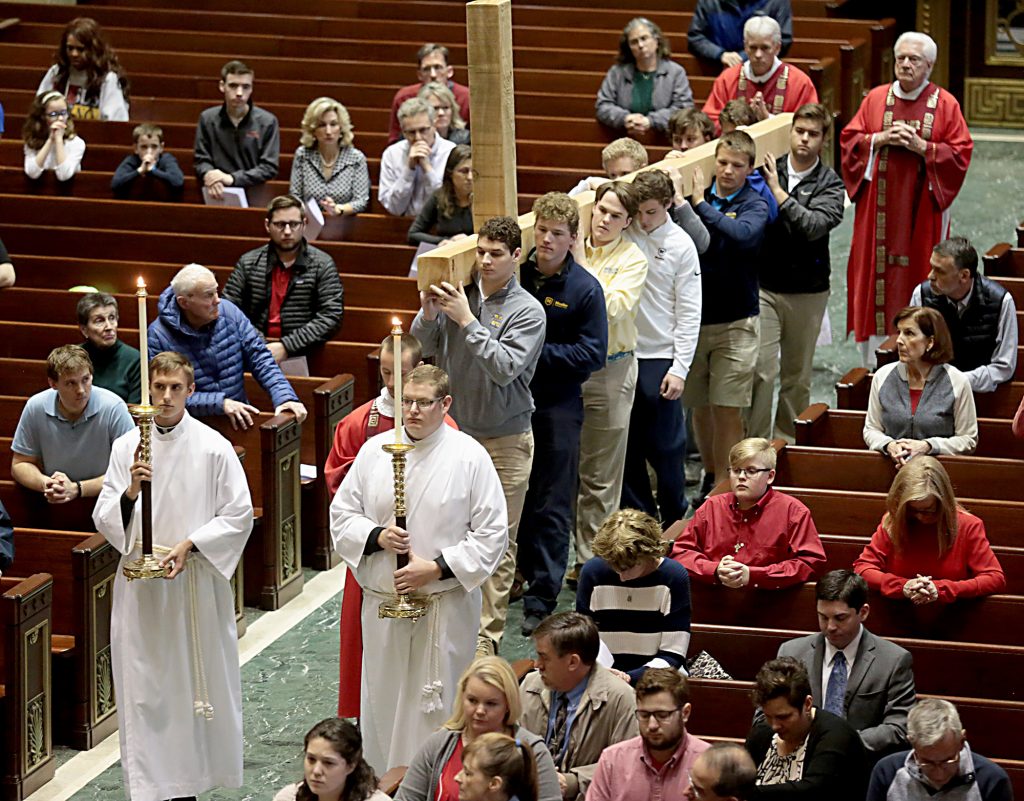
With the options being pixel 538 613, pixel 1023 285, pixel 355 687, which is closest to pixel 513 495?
pixel 538 613

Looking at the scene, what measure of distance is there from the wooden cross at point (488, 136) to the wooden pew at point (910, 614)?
1514 mm

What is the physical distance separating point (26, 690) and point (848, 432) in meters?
3.28

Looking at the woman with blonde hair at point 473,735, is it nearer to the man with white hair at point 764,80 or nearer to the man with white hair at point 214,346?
the man with white hair at point 214,346

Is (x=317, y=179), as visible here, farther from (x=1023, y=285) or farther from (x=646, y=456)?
(x=1023, y=285)

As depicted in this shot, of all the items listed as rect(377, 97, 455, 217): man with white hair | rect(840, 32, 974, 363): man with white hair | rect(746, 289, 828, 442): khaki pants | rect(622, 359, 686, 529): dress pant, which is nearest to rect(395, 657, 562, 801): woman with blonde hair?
rect(622, 359, 686, 529): dress pant

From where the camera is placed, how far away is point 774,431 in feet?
31.3

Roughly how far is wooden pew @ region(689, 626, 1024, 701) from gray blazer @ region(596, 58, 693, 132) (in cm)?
465

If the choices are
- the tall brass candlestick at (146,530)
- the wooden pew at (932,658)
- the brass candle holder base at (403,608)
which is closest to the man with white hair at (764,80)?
the wooden pew at (932,658)

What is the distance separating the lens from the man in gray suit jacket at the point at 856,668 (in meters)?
5.79

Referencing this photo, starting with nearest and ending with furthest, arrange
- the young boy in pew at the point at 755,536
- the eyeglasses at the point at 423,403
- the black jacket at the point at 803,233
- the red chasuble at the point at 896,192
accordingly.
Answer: the eyeglasses at the point at 423,403 → the young boy in pew at the point at 755,536 → the black jacket at the point at 803,233 → the red chasuble at the point at 896,192

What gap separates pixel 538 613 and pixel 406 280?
227 centimetres

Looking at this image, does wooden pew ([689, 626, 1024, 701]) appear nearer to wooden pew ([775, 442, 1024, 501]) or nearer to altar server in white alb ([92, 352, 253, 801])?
wooden pew ([775, 442, 1024, 501])

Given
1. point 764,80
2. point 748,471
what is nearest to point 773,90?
point 764,80

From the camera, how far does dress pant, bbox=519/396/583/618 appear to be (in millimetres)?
7602
